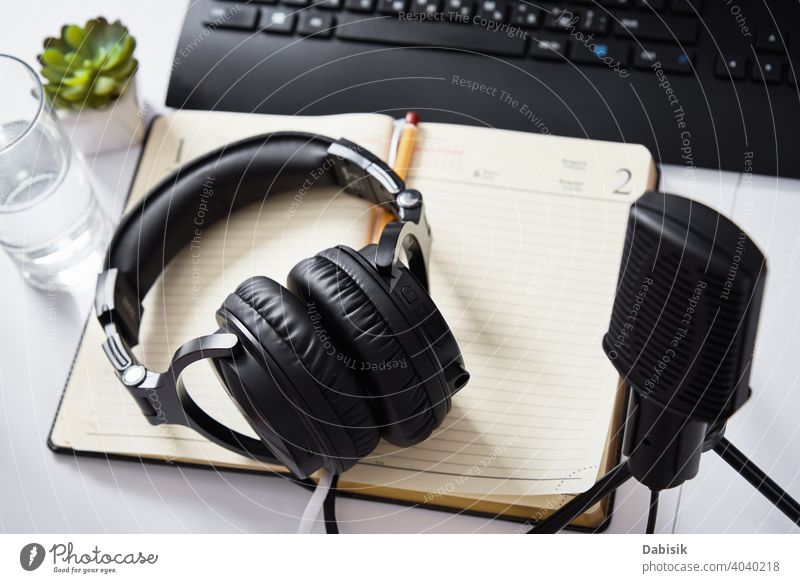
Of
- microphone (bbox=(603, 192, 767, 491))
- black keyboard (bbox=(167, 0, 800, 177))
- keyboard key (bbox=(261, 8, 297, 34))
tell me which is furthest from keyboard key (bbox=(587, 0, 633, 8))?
microphone (bbox=(603, 192, 767, 491))

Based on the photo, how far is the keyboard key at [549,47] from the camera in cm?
59

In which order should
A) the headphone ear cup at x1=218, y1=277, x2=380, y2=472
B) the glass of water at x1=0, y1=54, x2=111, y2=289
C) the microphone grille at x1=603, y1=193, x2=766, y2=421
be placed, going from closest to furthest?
the microphone grille at x1=603, y1=193, x2=766, y2=421 → the headphone ear cup at x1=218, y1=277, x2=380, y2=472 → the glass of water at x1=0, y1=54, x2=111, y2=289

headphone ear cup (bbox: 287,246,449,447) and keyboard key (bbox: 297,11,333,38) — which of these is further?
keyboard key (bbox: 297,11,333,38)

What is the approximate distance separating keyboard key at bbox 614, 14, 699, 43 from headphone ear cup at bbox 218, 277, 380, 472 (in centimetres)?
32

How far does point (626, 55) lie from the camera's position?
0.58 metres

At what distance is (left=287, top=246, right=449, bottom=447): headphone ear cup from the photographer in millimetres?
412

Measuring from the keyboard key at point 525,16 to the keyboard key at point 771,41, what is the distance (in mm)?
148

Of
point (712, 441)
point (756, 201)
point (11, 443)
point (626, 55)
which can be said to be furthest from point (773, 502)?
point (11, 443)

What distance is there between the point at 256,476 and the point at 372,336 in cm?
13

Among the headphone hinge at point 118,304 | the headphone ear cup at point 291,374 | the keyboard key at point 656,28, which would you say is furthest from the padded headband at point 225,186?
the keyboard key at point 656,28

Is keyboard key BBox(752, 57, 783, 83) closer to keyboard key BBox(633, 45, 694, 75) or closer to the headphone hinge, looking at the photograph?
keyboard key BBox(633, 45, 694, 75)

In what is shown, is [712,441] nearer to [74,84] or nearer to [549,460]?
[549,460]

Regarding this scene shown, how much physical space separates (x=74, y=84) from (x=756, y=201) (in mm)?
449

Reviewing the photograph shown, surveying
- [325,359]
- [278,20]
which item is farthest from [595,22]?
[325,359]
